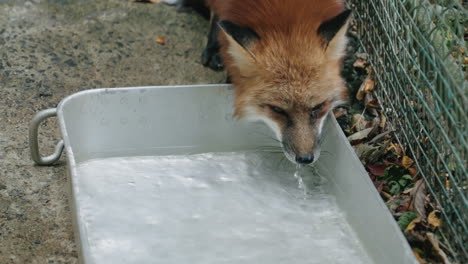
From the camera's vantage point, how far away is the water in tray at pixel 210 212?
354 cm

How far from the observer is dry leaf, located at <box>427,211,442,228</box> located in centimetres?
338

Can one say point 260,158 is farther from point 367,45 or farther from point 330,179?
point 367,45

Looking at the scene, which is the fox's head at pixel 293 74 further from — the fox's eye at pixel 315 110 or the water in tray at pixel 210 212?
the water in tray at pixel 210 212

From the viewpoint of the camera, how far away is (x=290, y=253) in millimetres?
3559

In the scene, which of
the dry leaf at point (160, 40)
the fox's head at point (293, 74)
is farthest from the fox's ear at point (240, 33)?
the dry leaf at point (160, 40)

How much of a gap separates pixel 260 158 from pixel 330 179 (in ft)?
1.54

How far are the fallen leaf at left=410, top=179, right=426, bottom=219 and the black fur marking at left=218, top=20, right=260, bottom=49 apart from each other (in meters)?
1.15

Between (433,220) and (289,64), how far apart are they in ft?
3.53

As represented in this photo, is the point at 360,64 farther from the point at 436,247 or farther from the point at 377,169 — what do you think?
the point at 436,247

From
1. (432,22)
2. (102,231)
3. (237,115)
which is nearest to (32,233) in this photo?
(102,231)

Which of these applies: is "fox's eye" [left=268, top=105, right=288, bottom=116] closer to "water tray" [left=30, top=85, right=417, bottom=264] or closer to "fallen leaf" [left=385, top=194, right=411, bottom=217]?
"water tray" [left=30, top=85, right=417, bottom=264]

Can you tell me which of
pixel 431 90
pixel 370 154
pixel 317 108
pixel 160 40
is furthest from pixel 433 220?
pixel 160 40

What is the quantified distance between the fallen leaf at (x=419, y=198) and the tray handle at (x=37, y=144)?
1.96 metres

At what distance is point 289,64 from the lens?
366 cm
